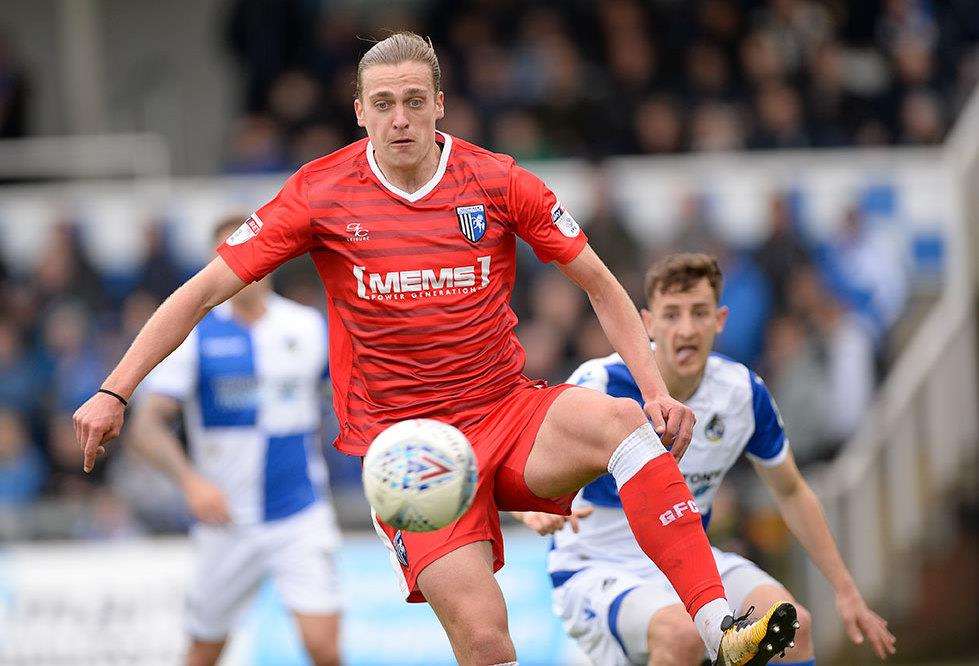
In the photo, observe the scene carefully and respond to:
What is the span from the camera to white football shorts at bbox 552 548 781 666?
634 centimetres

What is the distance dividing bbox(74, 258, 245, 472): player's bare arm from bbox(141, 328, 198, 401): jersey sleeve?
297 centimetres

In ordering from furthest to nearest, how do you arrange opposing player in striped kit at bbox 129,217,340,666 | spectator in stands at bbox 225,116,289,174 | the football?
spectator in stands at bbox 225,116,289,174 < opposing player in striped kit at bbox 129,217,340,666 < the football

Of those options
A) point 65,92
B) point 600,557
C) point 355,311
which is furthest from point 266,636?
point 65,92

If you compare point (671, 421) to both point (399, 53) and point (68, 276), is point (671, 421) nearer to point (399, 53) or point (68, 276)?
point (399, 53)

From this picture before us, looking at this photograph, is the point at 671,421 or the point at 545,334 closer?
the point at 671,421

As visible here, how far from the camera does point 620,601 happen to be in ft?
21.1

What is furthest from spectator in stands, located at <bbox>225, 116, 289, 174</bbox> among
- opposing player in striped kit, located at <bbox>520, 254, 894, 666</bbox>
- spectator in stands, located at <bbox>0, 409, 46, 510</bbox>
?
opposing player in striped kit, located at <bbox>520, 254, 894, 666</bbox>

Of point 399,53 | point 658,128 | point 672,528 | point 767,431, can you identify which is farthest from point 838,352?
point 399,53

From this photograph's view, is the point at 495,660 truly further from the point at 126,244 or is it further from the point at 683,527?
the point at 126,244

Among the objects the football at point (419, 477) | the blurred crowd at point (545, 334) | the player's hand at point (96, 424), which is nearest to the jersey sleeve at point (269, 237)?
the player's hand at point (96, 424)

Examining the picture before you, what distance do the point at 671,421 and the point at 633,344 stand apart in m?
0.33

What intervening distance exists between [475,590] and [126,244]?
902 centimetres

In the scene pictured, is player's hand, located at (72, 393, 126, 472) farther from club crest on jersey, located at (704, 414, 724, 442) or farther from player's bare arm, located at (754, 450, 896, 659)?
player's bare arm, located at (754, 450, 896, 659)

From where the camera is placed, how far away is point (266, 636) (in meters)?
11.2
